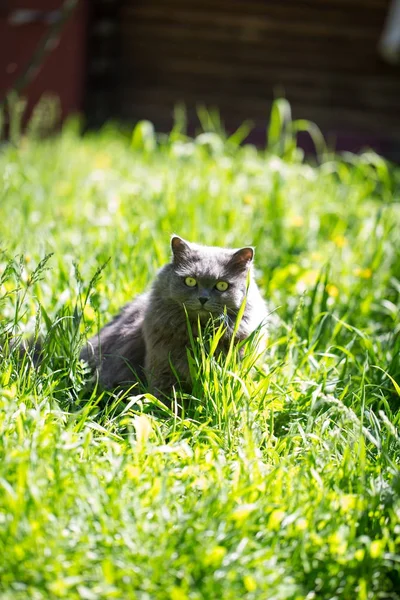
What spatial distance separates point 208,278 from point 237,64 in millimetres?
7443

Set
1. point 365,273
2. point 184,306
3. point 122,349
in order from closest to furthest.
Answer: point 184,306 < point 122,349 < point 365,273

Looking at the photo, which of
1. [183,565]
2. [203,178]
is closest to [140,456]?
[183,565]

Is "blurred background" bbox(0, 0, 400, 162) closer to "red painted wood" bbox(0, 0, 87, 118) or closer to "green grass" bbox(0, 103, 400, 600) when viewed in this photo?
"red painted wood" bbox(0, 0, 87, 118)

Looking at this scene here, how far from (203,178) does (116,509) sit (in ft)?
12.0

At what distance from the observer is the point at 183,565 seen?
6.13 ft

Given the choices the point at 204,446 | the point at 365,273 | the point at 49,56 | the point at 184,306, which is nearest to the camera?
the point at 204,446

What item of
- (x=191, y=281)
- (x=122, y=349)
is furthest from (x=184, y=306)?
(x=122, y=349)

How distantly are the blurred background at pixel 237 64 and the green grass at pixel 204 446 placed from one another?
17.6ft

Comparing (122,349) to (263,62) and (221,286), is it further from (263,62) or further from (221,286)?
(263,62)

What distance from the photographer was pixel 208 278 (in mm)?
2789

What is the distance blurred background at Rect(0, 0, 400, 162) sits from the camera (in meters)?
9.19

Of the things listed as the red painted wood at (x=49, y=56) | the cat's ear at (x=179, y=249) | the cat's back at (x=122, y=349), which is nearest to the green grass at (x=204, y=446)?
the cat's back at (x=122, y=349)

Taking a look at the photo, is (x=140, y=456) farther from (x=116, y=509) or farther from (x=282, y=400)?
(x=282, y=400)

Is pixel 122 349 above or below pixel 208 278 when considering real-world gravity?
below
